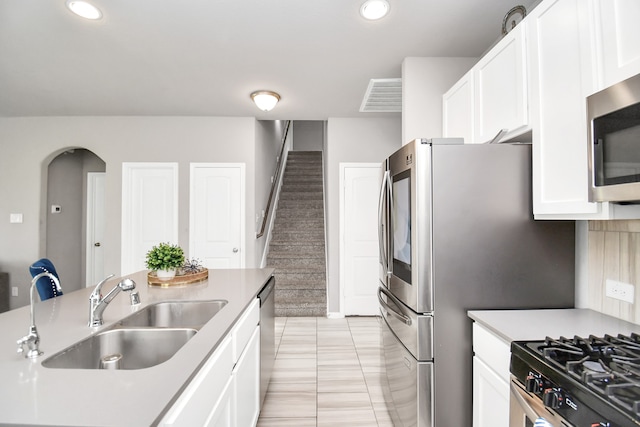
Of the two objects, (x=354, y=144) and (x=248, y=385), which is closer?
(x=248, y=385)

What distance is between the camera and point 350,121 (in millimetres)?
4234

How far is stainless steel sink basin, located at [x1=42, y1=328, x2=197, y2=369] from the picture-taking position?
3.96 ft

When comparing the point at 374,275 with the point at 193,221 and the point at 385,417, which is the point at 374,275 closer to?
the point at 385,417

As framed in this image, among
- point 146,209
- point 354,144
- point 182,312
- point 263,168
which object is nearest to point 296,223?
point 263,168

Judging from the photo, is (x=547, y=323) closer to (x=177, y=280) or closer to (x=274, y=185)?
(x=177, y=280)

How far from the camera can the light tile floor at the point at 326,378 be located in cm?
208

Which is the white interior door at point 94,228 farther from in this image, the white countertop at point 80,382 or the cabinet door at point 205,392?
the cabinet door at point 205,392

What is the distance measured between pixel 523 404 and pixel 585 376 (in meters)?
0.29

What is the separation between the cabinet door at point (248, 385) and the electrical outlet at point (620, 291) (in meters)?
1.78

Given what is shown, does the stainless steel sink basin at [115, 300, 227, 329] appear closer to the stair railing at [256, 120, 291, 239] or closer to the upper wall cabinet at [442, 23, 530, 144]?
the upper wall cabinet at [442, 23, 530, 144]

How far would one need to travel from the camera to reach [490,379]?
131 centimetres

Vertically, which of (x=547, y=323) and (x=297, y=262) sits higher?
(x=547, y=323)

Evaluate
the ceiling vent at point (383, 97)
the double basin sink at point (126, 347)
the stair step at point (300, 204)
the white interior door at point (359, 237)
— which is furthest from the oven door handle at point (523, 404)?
the stair step at point (300, 204)

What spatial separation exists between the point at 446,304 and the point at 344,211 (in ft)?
9.07
